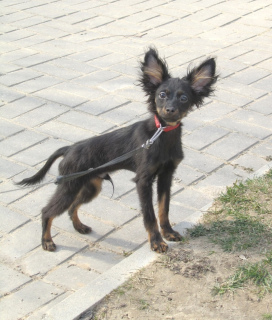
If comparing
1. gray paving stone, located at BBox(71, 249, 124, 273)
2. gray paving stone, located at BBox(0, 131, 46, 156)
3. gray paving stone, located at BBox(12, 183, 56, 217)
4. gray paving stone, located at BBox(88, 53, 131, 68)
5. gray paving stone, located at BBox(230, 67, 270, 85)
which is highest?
gray paving stone, located at BBox(88, 53, 131, 68)

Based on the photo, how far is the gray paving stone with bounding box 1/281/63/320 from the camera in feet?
13.4

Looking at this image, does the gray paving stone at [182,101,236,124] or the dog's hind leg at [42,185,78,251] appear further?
the gray paving stone at [182,101,236,124]

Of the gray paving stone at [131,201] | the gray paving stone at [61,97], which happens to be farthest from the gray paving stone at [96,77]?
the gray paving stone at [131,201]

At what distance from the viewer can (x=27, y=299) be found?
425 cm

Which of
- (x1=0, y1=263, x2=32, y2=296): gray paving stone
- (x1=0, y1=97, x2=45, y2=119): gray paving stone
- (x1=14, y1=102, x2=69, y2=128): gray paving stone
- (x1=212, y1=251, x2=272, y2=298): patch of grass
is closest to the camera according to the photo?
(x1=212, y1=251, x2=272, y2=298): patch of grass

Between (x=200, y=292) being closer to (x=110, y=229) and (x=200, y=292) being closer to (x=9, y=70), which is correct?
(x=110, y=229)

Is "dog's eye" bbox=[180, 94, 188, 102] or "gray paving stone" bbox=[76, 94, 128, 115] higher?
"dog's eye" bbox=[180, 94, 188, 102]

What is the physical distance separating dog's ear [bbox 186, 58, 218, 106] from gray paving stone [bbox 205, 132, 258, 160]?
5.62 feet

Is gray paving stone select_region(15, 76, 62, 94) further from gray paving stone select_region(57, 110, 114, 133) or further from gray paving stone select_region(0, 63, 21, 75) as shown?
gray paving stone select_region(57, 110, 114, 133)

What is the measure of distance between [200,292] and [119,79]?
Result: 15.1 ft

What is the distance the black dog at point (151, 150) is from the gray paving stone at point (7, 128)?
1.94m

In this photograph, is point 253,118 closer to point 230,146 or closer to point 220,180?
point 230,146

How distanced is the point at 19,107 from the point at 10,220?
2.40m

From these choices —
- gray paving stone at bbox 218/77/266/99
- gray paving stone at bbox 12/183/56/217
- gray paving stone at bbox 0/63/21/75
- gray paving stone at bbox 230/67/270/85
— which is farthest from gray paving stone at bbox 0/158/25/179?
gray paving stone at bbox 230/67/270/85
